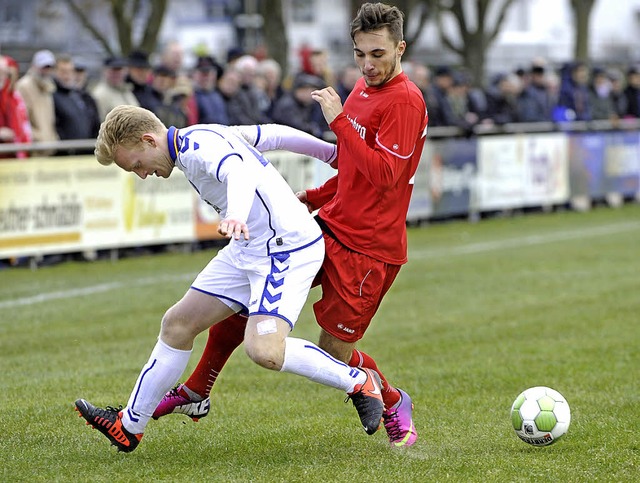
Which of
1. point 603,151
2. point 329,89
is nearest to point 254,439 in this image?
point 329,89

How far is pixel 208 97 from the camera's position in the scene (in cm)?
1547

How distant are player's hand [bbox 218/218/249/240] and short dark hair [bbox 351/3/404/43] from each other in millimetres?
1153

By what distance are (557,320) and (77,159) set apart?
600 cm

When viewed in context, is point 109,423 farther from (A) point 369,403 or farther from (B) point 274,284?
(A) point 369,403

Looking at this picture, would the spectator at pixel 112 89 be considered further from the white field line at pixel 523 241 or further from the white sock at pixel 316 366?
the white sock at pixel 316 366

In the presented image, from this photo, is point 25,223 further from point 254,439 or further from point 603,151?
point 603,151

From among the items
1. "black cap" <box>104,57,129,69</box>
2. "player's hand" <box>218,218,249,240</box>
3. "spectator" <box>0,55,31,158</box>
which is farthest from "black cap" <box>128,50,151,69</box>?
"player's hand" <box>218,218,249,240</box>

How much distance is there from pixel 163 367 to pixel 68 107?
29.1 feet

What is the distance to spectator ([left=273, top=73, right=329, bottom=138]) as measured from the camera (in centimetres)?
1580

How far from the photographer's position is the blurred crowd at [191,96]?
1380 cm

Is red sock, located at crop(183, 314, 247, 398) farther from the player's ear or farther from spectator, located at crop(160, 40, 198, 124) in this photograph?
spectator, located at crop(160, 40, 198, 124)

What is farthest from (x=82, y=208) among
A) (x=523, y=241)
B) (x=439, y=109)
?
(x=439, y=109)

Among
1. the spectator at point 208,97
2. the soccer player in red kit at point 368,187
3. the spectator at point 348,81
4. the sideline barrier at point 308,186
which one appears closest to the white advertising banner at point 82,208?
the sideline barrier at point 308,186

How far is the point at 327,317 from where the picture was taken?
232 inches
